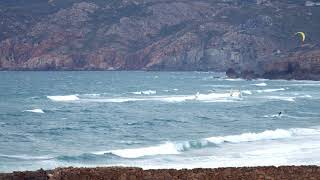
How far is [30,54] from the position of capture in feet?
643

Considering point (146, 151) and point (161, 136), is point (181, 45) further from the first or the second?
point (146, 151)

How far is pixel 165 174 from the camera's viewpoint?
45.9 ft

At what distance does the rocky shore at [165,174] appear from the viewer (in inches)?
542

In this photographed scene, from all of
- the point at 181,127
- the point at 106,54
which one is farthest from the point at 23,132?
the point at 106,54

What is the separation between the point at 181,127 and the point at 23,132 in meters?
8.81

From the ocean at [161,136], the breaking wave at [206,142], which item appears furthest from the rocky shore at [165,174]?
the breaking wave at [206,142]

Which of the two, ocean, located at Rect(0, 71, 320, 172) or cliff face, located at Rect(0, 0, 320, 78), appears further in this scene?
cliff face, located at Rect(0, 0, 320, 78)

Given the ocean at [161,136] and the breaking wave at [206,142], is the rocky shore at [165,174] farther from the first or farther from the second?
the breaking wave at [206,142]

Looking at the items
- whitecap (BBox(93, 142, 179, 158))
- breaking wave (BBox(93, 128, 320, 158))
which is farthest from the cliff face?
whitecap (BBox(93, 142, 179, 158))

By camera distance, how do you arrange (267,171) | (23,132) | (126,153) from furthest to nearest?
(23,132), (126,153), (267,171)

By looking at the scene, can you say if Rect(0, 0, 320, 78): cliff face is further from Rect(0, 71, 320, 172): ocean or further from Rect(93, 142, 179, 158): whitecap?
Rect(93, 142, 179, 158): whitecap

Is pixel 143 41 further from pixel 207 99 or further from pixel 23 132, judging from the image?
pixel 23 132

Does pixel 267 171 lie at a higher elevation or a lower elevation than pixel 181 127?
higher

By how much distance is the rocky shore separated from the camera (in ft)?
45.2
